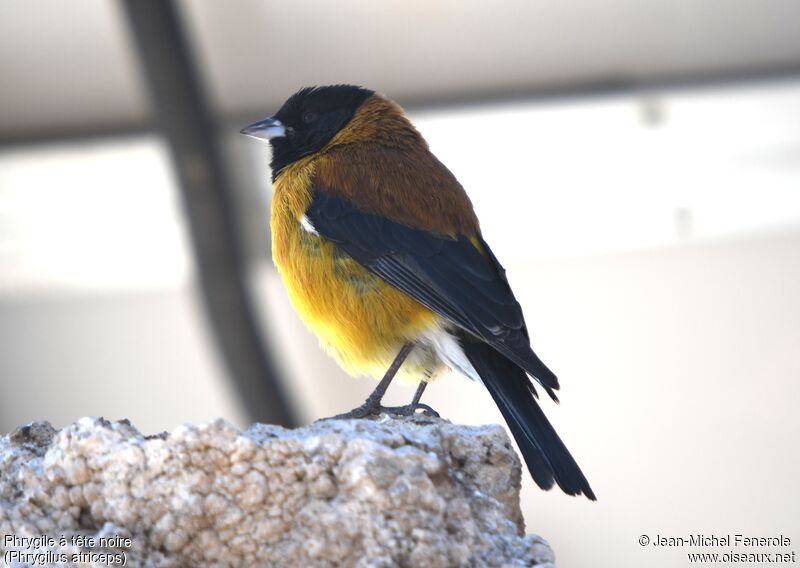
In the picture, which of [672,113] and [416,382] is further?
[672,113]

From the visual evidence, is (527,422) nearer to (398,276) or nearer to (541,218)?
(398,276)

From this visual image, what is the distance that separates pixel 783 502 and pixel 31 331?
5.64 metres

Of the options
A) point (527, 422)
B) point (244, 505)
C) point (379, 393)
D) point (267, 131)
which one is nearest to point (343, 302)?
point (379, 393)

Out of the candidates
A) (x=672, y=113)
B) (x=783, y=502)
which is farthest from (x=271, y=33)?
(x=783, y=502)

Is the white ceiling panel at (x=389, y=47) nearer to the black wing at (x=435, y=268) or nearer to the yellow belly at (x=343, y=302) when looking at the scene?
the yellow belly at (x=343, y=302)

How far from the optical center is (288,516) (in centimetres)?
222

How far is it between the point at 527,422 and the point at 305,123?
64.3 inches

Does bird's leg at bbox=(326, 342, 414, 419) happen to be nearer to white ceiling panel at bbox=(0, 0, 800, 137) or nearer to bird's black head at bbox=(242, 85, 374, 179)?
bird's black head at bbox=(242, 85, 374, 179)

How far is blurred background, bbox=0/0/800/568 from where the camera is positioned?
6.98 m

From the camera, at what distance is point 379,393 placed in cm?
350

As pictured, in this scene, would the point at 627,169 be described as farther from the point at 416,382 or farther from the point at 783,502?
the point at 416,382

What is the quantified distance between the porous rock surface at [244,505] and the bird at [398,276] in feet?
3.09

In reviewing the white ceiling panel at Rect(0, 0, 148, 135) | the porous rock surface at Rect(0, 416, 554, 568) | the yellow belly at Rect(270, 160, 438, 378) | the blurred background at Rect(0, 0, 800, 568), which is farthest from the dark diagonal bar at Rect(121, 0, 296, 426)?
the porous rock surface at Rect(0, 416, 554, 568)

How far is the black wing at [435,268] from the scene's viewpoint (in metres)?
3.31
